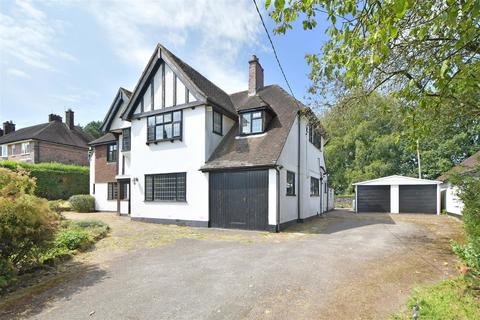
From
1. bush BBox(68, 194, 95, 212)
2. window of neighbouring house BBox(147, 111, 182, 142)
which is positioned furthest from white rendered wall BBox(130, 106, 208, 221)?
bush BBox(68, 194, 95, 212)

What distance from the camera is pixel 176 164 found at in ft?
49.0

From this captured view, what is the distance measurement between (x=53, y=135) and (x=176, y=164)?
27832mm

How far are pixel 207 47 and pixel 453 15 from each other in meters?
8.63

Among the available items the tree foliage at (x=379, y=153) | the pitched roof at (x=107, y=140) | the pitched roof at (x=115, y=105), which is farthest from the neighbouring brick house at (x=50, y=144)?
the tree foliage at (x=379, y=153)

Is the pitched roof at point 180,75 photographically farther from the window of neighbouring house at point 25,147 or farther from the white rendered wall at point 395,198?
the window of neighbouring house at point 25,147

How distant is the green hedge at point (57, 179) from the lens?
23.9 m

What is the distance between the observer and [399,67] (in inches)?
282

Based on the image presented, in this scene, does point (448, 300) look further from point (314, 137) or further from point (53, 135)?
point (53, 135)

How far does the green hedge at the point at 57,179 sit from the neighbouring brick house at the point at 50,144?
8.35m

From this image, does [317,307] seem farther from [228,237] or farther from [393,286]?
[228,237]

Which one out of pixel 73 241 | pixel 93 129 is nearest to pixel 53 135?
pixel 93 129

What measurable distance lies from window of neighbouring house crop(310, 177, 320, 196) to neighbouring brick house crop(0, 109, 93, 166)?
31.4m

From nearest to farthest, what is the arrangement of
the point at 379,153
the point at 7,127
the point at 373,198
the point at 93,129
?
the point at 373,198 < the point at 379,153 < the point at 7,127 < the point at 93,129

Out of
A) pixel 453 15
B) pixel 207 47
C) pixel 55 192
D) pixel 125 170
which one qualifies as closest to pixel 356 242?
pixel 453 15
